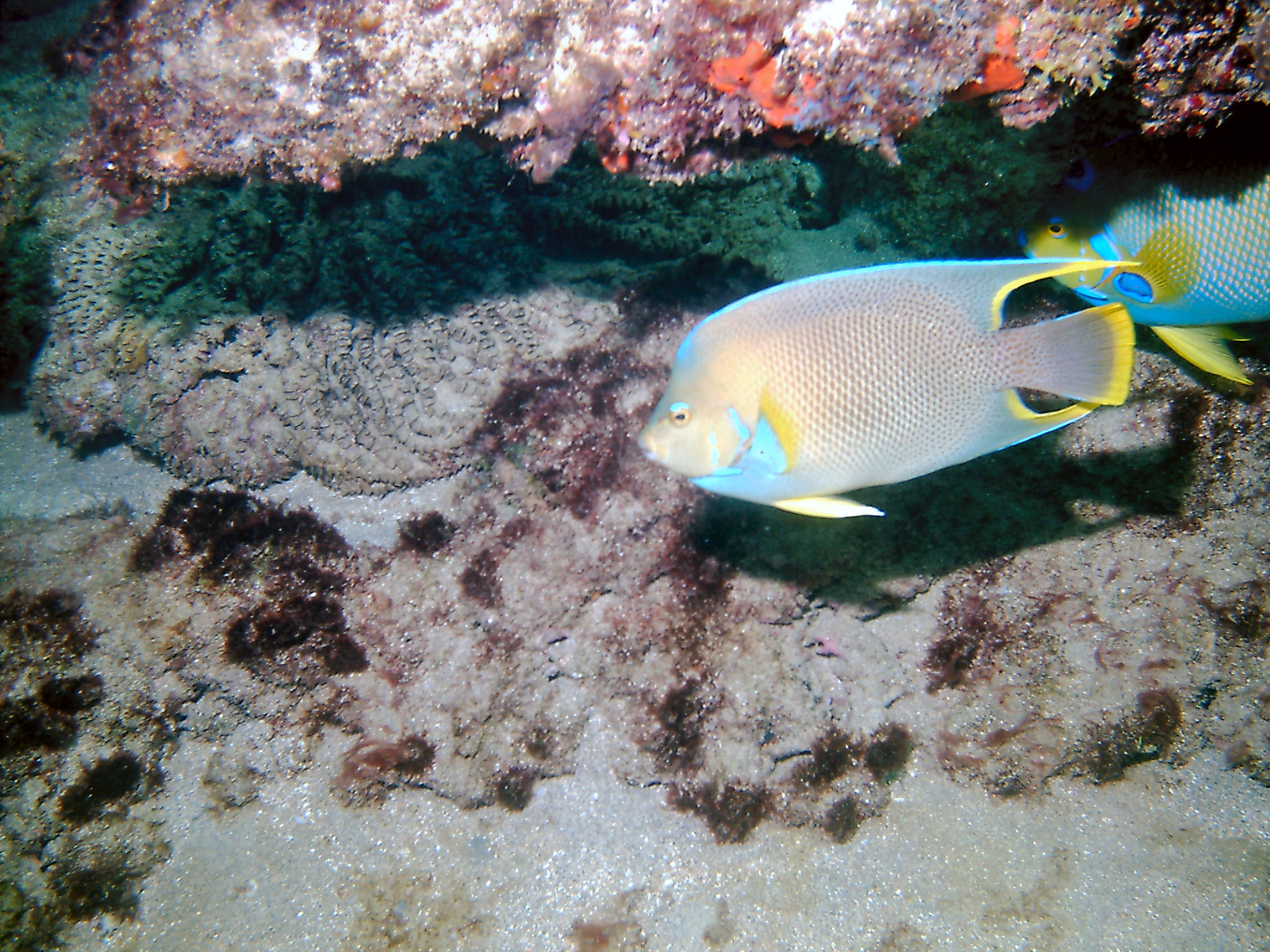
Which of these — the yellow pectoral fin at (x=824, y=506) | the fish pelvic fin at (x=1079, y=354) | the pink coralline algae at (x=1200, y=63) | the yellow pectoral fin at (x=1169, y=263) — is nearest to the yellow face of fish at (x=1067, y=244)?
the yellow pectoral fin at (x=1169, y=263)

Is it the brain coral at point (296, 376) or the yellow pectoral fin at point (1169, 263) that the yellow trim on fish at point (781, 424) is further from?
the brain coral at point (296, 376)

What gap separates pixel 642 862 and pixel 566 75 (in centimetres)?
363

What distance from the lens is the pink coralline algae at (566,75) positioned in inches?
69.4

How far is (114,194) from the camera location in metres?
2.43

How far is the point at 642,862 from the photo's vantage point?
3193mm

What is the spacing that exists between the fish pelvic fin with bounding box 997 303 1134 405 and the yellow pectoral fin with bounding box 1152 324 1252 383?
94 cm

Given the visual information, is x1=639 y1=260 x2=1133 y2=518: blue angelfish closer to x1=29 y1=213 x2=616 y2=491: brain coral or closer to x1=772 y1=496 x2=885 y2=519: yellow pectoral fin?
x1=772 y1=496 x2=885 y2=519: yellow pectoral fin

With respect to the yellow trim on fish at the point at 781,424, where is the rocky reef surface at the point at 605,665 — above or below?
below

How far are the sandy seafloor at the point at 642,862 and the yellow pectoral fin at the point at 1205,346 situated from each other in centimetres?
107

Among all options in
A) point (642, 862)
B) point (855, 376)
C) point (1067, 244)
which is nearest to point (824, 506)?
point (855, 376)

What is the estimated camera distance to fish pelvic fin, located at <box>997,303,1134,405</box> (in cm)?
169

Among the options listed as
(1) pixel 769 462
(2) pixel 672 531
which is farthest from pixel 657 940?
(1) pixel 769 462

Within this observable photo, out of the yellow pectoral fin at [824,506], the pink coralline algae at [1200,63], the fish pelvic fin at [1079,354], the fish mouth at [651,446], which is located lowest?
the yellow pectoral fin at [824,506]

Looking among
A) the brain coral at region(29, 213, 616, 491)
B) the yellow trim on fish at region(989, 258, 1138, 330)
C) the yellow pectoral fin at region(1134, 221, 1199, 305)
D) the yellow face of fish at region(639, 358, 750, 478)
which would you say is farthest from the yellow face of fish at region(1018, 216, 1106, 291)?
the brain coral at region(29, 213, 616, 491)
